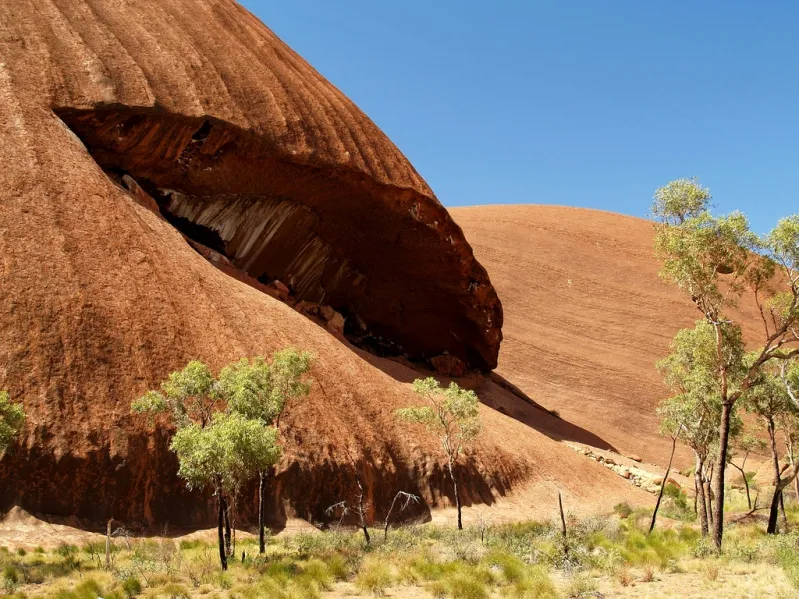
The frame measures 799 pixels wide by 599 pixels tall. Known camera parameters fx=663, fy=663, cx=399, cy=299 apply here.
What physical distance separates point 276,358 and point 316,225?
1617 centimetres

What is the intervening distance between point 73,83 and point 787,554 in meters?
24.1

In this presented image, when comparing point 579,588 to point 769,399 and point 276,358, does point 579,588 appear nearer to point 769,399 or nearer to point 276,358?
point 276,358

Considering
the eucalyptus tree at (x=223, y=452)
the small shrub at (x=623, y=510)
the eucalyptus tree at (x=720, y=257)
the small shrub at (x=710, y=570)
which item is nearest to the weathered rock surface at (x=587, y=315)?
the small shrub at (x=623, y=510)

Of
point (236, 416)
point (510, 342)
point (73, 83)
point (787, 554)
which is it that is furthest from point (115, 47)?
point (510, 342)

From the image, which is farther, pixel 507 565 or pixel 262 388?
pixel 262 388

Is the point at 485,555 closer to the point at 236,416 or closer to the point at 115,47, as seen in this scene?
the point at 236,416

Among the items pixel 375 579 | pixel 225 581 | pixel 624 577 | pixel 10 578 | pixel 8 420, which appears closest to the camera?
pixel 10 578

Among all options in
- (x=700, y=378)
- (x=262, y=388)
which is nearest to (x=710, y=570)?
(x=700, y=378)

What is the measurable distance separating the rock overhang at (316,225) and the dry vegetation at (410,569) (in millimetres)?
15433

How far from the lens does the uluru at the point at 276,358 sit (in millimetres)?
13242

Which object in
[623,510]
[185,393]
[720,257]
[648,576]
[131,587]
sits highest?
[720,257]

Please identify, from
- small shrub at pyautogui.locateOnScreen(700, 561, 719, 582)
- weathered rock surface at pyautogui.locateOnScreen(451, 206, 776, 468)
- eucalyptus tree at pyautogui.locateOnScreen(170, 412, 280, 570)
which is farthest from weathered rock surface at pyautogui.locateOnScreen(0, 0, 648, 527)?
weathered rock surface at pyautogui.locateOnScreen(451, 206, 776, 468)

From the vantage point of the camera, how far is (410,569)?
12234 millimetres

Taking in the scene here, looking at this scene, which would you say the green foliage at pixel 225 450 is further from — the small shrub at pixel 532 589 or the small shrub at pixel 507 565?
the small shrub at pixel 532 589
